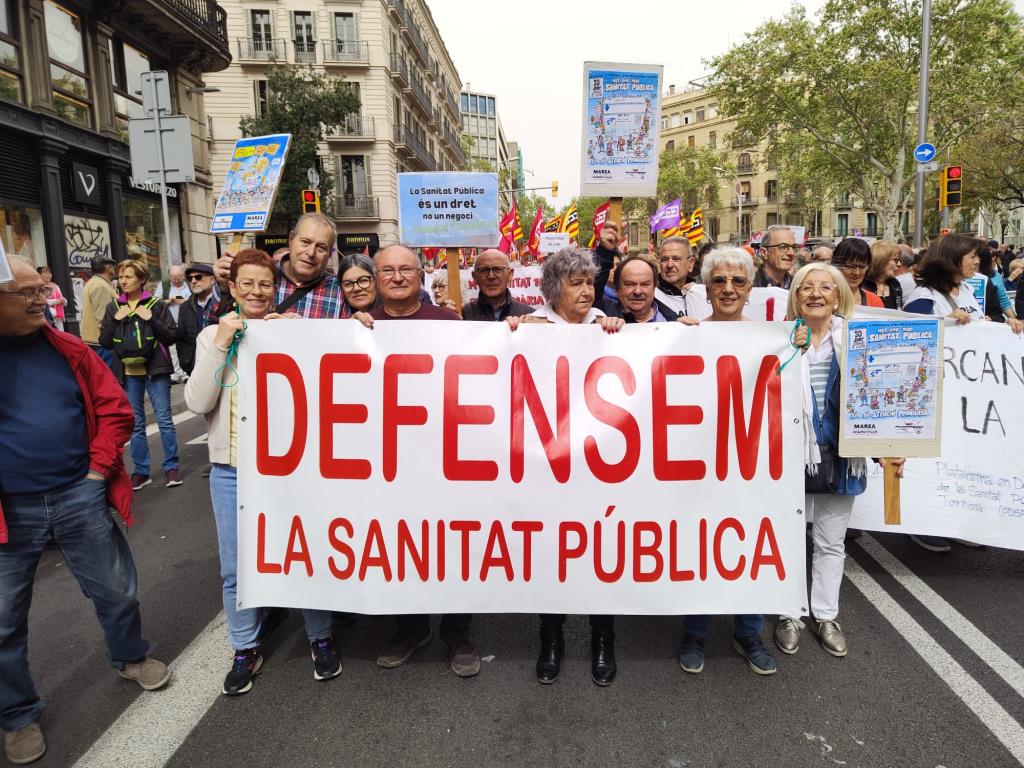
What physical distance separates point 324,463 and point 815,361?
2.21 m

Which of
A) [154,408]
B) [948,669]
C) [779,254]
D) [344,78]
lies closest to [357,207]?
[344,78]

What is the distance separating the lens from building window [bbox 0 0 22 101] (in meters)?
12.2

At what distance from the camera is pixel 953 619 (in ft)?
10.9

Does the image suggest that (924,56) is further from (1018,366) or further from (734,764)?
(734,764)

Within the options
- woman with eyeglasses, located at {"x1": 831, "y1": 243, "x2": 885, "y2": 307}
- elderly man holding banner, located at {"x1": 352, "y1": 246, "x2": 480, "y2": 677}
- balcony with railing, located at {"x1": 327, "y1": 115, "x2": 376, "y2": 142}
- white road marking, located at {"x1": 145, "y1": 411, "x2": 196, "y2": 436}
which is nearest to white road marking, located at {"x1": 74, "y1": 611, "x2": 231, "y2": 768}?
elderly man holding banner, located at {"x1": 352, "y1": 246, "x2": 480, "y2": 677}

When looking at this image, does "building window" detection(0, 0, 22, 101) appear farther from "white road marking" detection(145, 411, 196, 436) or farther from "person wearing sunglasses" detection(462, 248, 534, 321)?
"person wearing sunglasses" detection(462, 248, 534, 321)

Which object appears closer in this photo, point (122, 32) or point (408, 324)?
point (408, 324)

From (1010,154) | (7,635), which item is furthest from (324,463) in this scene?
(1010,154)

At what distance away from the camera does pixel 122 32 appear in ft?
52.3

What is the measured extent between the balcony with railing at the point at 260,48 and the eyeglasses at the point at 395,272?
36.5 metres

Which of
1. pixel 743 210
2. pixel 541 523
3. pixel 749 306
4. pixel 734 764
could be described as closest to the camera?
pixel 734 764

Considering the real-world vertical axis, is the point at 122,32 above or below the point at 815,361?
above

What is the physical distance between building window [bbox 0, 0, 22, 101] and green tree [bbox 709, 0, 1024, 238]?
2278 centimetres

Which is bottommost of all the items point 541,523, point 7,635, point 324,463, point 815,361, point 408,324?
point 7,635
